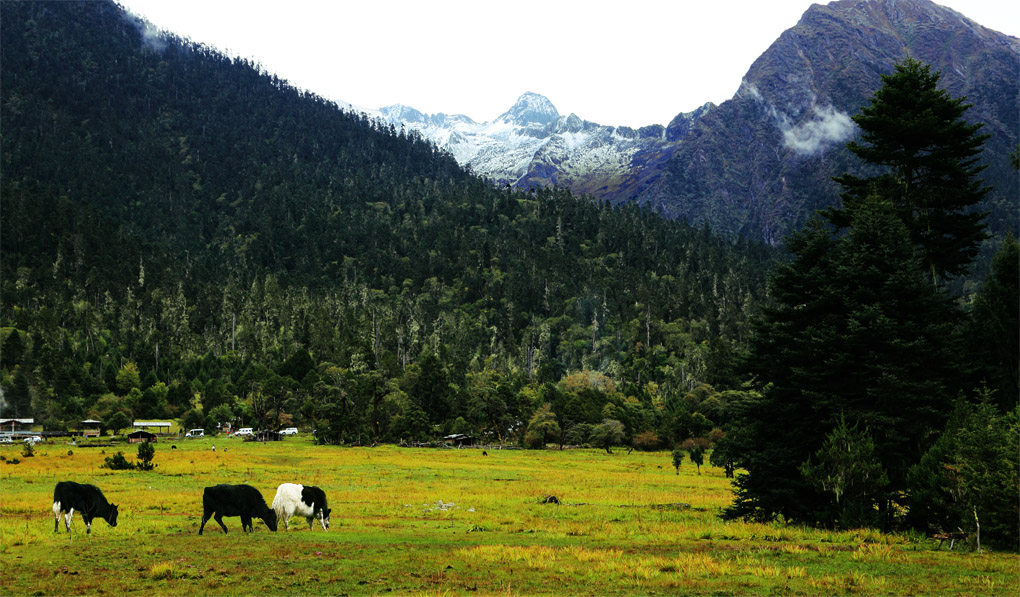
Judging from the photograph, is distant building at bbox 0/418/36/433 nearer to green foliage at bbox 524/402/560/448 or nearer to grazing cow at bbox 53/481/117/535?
green foliage at bbox 524/402/560/448

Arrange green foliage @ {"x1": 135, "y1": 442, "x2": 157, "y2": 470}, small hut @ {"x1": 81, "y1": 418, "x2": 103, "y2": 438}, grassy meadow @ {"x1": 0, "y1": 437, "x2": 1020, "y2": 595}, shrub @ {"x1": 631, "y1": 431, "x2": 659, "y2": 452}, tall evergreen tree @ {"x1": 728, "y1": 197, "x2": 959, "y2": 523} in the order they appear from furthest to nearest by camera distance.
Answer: small hut @ {"x1": 81, "y1": 418, "x2": 103, "y2": 438} → shrub @ {"x1": 631, "y1": 431, "x2": 659, "y2": 452} → green foliage @ {"x1": 135, "y1": 442, "x2": 157, "y2": 470} → tall evergreen tree @ {"x1": 728, "y1": 197, "x2": 959, "y2": 523} → grassy meadow @ {"x1": 0, "y1": 437, "x2": 1020, "y2": 595}

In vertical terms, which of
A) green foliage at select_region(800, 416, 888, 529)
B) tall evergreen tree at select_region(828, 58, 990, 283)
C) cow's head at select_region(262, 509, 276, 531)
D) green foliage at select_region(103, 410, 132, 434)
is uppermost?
tall evergreen tree at select_region(828, 58, 990, 283)

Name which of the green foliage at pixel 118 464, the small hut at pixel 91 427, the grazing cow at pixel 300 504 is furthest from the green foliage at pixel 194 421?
the grazing cow at pixel 300 504

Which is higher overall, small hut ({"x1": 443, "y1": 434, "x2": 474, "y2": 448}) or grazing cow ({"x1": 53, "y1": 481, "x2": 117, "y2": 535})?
grazing cow ({"x1": 53, "y1": 481, "x2": 117, "y2": 535})

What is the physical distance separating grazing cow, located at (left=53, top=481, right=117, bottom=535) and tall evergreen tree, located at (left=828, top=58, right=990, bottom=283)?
4311cm

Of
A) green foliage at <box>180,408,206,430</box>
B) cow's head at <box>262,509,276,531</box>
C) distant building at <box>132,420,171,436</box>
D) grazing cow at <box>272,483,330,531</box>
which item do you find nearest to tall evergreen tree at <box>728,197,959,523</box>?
grazing cow at <box>272,483,330,531</box>

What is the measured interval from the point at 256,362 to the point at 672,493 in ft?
510

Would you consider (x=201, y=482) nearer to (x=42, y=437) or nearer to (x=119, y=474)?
(x=119, y=474)

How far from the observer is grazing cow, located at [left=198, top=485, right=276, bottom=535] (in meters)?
26.8

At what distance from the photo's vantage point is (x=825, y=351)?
117 ft

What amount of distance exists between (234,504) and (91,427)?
131774 millimetres

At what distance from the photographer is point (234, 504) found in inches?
1066

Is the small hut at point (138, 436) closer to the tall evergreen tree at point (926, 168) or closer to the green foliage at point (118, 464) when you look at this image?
the green foliage at point (118, 464)

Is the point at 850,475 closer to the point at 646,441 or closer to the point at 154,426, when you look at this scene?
the point at 646,441
